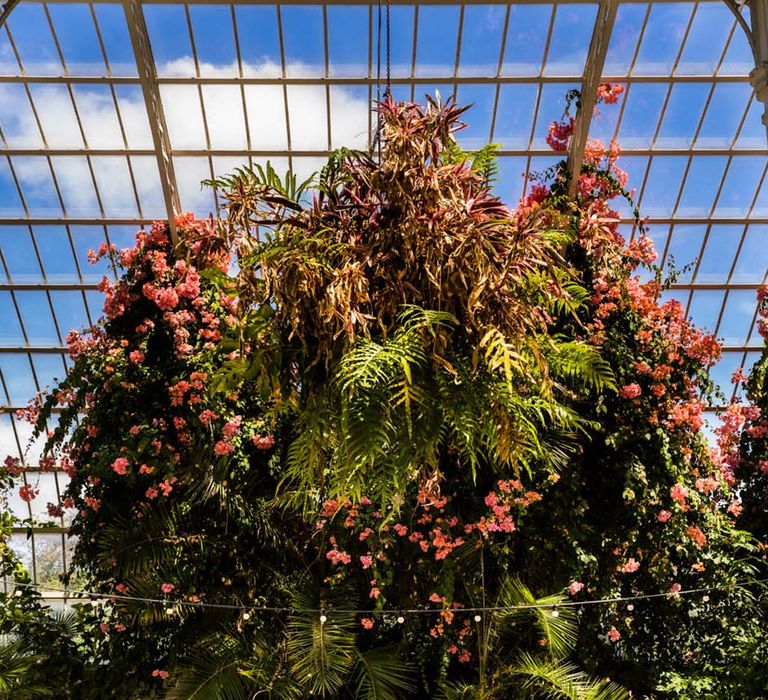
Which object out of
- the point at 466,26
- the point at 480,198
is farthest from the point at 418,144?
the point at 466,26

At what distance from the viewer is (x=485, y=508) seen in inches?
280

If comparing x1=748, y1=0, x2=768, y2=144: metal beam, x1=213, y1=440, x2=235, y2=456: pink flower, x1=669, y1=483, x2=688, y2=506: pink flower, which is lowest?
x1=669, y1=483, x2=688, y2=506: pink flower

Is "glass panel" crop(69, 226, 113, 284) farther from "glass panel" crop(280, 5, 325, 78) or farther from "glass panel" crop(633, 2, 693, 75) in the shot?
"glass panel" crop(633, 2, 693, 75)

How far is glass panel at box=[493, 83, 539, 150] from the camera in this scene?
989cm

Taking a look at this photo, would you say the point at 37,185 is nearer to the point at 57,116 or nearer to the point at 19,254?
the point at 57,116

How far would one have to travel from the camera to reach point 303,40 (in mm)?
9625

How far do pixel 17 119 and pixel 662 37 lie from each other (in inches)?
279

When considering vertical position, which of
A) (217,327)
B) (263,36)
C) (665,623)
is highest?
(263,36)

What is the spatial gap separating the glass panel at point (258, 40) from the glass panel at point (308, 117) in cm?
32

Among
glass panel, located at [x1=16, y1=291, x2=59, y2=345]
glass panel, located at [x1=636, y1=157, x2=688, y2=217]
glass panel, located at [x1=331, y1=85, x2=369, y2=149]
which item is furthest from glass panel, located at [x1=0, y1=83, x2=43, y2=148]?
glass panel, located at [x1=636, y1=157, x2=688, y2=217]

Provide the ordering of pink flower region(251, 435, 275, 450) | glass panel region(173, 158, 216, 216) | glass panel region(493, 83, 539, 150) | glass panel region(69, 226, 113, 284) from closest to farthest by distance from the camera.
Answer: pink flower region(251, 435, 275, 450)
glass panel region(493, 83, 539, 150)
glass panel region(173, 158, 216, 216)
glass panel region(69, 226, 113, 284)

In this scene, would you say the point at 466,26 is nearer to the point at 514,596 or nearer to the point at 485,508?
the point at 485,508

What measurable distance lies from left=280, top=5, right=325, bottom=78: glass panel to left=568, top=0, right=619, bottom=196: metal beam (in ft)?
9.19

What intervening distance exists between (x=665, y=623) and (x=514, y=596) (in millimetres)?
1643
